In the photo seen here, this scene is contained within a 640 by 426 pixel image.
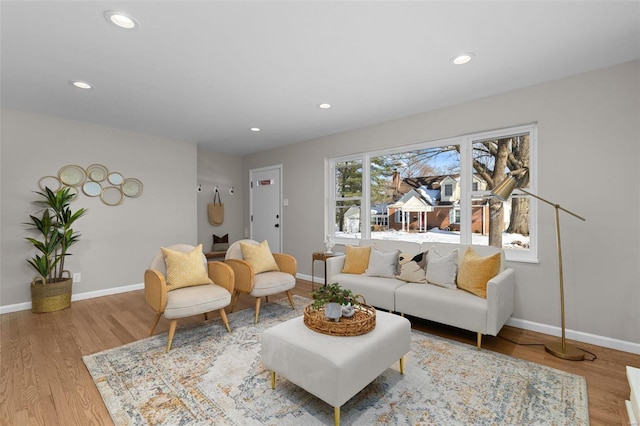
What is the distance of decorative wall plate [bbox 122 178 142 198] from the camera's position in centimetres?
436

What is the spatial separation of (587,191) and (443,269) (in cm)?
140

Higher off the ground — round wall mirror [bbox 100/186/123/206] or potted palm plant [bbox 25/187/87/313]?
round wall mirror [bbox 100/186/123/206]

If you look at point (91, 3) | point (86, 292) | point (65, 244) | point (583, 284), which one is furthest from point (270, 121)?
point (583, 284)

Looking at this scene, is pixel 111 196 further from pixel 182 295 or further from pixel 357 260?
pixel 357 260

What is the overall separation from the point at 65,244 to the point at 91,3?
119 inches

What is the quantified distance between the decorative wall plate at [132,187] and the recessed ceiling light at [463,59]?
4.41 meters

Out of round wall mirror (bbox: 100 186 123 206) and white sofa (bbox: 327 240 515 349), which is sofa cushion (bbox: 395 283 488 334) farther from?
round wall mirror (bbox: 100 186 123 206)

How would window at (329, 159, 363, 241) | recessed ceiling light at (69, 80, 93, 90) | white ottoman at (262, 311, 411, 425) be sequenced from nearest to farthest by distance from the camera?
white ottoman at (262, 311, 411, 425) → recessed ceiling light at (69, 80, 93, 90) → window at (329, 159, 363, 241)

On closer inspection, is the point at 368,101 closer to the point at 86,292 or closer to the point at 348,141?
the point at 348,141

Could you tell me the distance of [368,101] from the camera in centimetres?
330

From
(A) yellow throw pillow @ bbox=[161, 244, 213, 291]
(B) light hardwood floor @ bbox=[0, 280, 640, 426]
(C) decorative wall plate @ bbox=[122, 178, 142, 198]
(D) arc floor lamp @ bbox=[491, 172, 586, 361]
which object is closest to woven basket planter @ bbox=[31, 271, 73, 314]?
(B) light hardwood floor @ bbox=[0, 280, 640, 426]

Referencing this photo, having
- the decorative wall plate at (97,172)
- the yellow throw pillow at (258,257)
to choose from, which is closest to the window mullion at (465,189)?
the yellow throw pillow at (258,257)

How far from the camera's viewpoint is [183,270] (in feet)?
9.41

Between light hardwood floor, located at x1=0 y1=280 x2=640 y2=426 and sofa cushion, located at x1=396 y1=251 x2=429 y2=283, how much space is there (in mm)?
476
